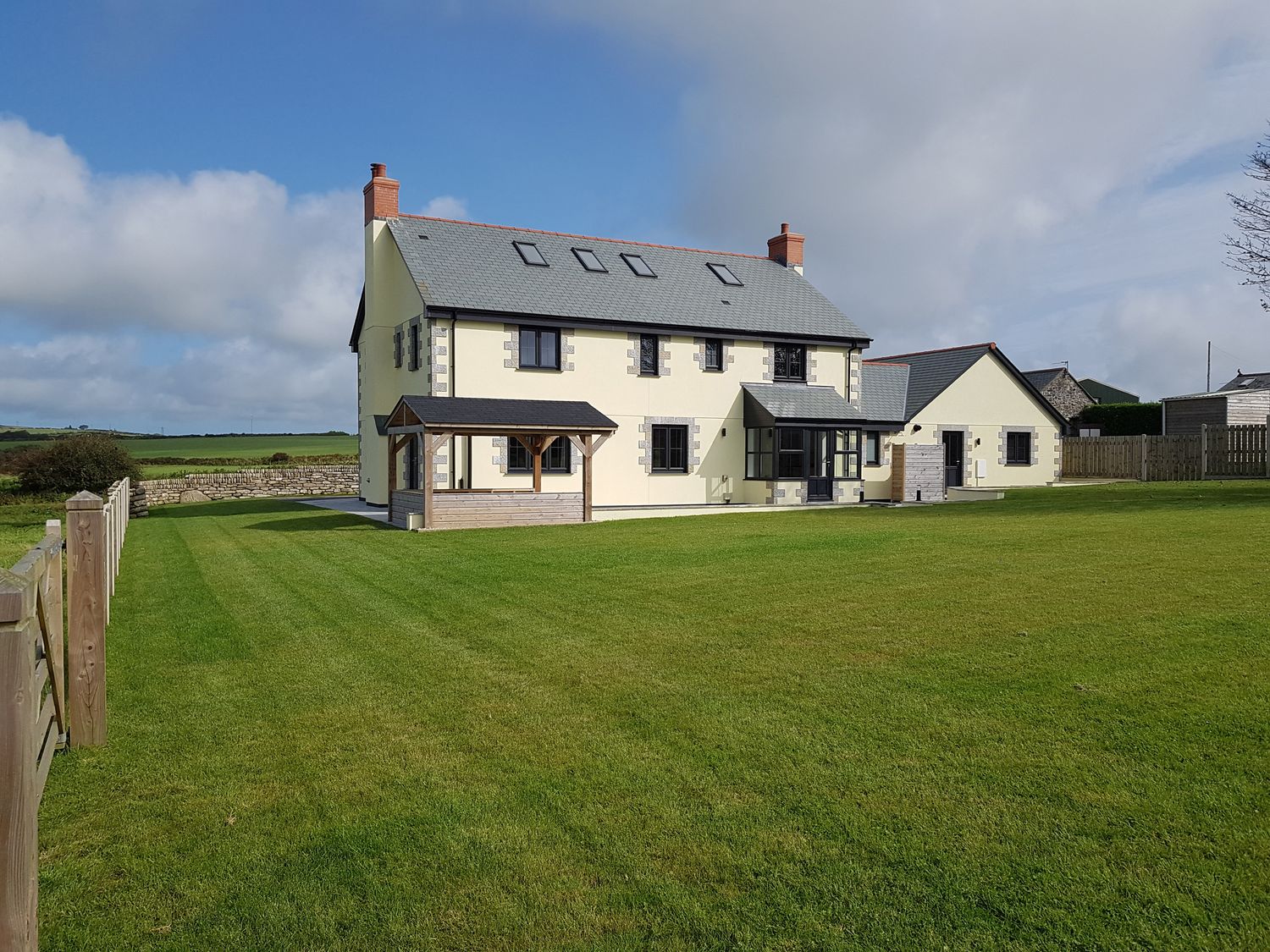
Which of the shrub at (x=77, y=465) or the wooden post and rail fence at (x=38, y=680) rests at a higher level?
the shrub at (x=77, y=465)

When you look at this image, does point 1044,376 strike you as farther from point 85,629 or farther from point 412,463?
point 85,629

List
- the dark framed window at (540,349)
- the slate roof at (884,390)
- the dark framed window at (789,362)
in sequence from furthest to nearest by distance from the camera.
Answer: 1. the slate roof at (884,390)
2. the dark framed window at (789,362)
3. the dark framed window at (540,349)

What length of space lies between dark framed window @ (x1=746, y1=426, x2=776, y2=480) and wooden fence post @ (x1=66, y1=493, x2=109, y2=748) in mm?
22993

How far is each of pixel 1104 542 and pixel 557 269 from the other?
59.5 feet

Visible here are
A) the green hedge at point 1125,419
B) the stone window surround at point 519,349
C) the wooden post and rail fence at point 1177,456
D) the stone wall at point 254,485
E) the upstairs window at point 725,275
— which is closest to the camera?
the stone window surround at point 519,349

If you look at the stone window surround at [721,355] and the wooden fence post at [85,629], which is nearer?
the wooden fence post at [85,629]

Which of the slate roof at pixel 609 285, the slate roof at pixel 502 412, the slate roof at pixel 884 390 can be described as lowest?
the slate roof at pixel 502 412

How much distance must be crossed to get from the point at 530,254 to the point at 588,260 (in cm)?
196

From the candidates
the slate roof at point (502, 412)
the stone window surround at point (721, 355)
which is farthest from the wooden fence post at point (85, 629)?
the stone window surround at point (721, 355)

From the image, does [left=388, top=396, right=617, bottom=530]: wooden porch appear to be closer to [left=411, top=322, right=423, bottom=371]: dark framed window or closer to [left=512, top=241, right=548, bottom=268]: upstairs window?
[left=411, top=322, right=423, bottom=371]: dark framed window

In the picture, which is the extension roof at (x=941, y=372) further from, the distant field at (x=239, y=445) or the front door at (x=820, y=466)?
the distant field at (x=239, y=445)

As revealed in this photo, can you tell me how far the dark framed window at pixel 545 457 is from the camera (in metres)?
24.5

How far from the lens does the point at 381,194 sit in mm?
26422

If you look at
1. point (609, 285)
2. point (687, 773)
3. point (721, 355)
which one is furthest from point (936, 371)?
point (687, 773)
